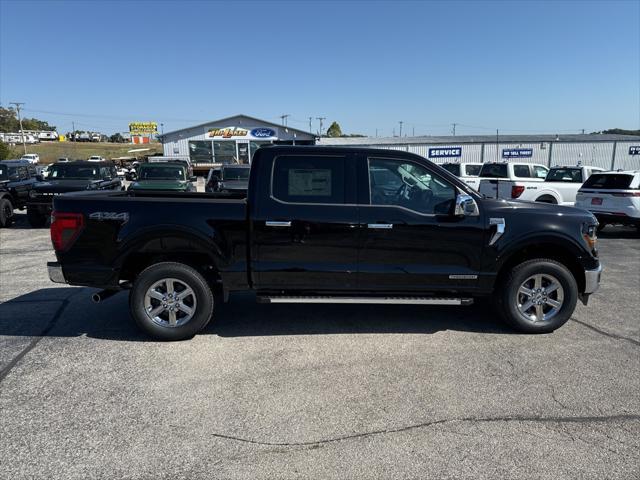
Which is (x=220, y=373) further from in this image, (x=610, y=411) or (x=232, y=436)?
(x=610, y=411)

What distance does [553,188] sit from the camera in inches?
519

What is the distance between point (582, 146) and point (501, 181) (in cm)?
2550

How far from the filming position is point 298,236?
4488 millimetres

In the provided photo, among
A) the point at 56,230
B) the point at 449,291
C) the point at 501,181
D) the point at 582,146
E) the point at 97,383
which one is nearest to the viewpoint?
the point at 97,383

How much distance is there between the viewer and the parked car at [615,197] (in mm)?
10797

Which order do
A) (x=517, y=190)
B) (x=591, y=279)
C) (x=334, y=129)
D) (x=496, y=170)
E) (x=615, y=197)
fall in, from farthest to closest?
(x=334, y=129)
(x=496, y=170)
(x=517, y=190)
(x=615, y=197)
(x=591, y=279)

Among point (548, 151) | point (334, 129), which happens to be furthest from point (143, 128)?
point (548, 151)

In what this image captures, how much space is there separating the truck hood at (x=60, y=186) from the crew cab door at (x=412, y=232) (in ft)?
34.9

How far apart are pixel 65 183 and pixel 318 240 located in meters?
11.2

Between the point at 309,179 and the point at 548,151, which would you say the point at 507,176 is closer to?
the point at 309,179

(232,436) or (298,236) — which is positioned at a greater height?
(298,236)

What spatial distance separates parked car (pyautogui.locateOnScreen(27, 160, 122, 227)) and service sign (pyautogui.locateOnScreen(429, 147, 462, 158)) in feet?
85.7

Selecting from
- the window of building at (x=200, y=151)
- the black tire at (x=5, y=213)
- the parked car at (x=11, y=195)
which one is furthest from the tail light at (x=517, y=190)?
the window of building at (x=200, y=151)

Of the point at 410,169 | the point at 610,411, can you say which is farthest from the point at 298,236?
the point at 610,411
